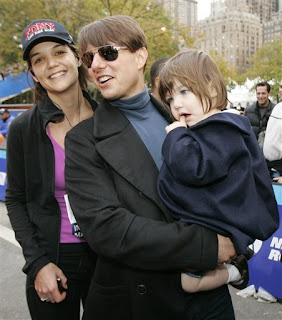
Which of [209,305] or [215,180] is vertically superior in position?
[215,180]

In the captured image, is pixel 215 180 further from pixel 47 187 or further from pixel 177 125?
pixel 47 187

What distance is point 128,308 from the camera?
1492 millimetres

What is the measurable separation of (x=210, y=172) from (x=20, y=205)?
3.73 ft

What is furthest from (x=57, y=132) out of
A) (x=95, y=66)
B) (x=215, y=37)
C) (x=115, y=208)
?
(x=215, y=37)

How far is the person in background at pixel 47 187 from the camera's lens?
Result: 1912 millimetres

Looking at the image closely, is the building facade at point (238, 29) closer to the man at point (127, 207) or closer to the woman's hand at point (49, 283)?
the man at point (127, 207)

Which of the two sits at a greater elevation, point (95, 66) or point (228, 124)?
point (95, 66)

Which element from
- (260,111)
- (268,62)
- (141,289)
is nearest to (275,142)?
(260,111)

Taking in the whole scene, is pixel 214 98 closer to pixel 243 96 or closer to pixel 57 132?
pixel 57 132

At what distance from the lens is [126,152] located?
59.9 inches

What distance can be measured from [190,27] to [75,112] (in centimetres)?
2156

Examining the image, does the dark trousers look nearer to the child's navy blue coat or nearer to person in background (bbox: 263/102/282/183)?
the child's navy blue coat

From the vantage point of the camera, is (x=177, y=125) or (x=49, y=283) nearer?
(x=177, y=125)

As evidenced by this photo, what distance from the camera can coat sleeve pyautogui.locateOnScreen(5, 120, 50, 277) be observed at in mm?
1859
